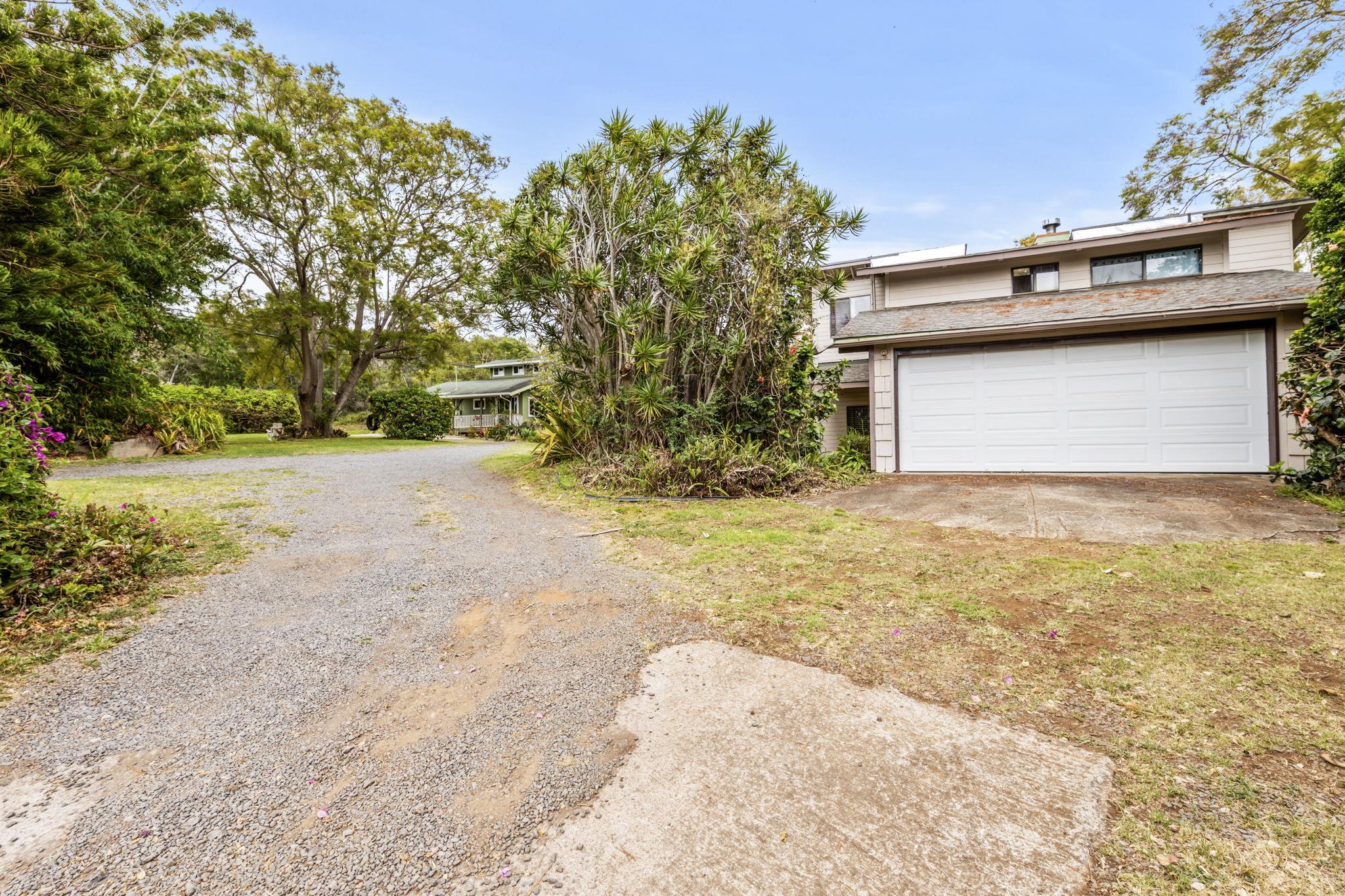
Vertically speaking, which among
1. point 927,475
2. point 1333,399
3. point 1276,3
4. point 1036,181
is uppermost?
point 1276,3

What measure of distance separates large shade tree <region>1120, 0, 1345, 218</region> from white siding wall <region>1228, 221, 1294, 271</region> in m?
3.62

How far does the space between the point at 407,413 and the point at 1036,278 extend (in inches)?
841

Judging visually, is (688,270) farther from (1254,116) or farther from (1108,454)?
(1254,116)

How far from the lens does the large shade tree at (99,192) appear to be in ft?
13.7

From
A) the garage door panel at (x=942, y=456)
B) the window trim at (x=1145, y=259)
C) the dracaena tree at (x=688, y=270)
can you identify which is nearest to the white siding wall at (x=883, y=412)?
the garage door panel at (x=942, y=456)

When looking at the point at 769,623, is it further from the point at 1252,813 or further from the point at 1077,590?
the point at 1077,590

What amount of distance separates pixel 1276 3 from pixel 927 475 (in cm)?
1408

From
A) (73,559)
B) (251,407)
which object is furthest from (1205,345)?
(251,407)

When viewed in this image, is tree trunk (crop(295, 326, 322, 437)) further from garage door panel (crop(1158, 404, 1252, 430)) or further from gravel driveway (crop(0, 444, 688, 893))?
garage door panel (crop(1158, 404, 1252, 430))

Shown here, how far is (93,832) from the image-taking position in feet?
5.11

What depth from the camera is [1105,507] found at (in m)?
5.81

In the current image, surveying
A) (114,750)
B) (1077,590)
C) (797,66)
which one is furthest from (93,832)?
(797,66)

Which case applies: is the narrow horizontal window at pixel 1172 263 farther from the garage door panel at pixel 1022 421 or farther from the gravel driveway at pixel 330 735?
the gravel driveway at pixel 330 735

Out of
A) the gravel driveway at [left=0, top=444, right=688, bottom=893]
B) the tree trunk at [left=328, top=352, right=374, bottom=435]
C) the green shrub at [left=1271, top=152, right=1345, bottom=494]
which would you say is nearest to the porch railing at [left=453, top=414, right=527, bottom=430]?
the tree trunk at [left=328, top=352, right=374, bottom=435]
